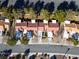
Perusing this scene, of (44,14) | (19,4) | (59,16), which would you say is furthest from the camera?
(19,4)

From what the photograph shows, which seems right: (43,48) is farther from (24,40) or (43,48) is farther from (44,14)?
(44,14)

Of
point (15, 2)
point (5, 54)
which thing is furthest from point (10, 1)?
point (5, 54)

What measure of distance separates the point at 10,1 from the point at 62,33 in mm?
3411

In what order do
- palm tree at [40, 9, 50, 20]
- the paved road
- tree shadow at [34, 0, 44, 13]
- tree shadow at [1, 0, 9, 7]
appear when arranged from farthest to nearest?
tree shadow at [1, 0, 9, 7], tree shadow at [34, 0, 44, 13], palm tree at [40, 9, 50, 20], the paved road

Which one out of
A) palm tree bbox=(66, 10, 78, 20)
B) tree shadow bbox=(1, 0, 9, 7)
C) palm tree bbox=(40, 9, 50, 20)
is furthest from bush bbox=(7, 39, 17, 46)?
palm tree bbox=(66, 10, 78, 20)

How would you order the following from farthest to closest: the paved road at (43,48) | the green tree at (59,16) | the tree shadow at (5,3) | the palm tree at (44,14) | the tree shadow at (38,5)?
1. the tree shadow at (5,3)
2. the tree shadow at (38,5)
3. the palm tree at (44,14)
4. the green tree at (59,16)
5. the paved road at (43,48)

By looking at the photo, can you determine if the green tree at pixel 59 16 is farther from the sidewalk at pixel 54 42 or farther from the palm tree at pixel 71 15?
the sidewalk at pixel 54 42

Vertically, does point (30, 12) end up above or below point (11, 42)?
above

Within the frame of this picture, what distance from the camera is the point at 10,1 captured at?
44531 millimetres

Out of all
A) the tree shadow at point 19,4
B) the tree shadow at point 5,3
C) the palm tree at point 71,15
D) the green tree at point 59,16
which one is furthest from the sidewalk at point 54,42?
the tree shadow at point 5,3

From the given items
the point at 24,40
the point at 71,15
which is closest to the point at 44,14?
the point at 71,15

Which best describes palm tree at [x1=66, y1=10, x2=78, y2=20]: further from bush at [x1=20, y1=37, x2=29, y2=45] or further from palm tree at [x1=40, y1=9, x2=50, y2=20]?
bush at [x1=20, y1=37, x2=29, y2=45]

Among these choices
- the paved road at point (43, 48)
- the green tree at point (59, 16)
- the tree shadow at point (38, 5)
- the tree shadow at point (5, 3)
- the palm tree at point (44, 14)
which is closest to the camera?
the paved road at point (43, 48)

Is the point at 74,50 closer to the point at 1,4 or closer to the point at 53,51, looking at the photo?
the point at 53,51
